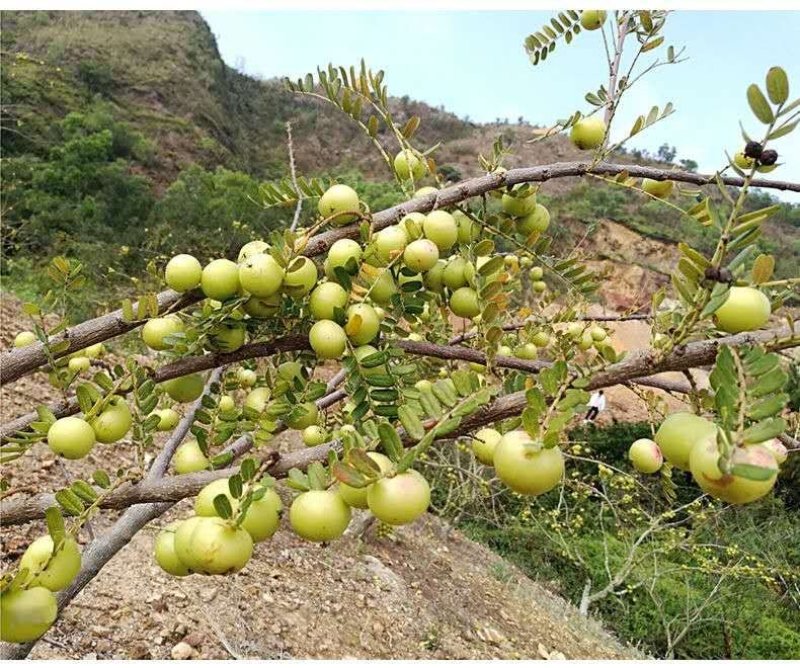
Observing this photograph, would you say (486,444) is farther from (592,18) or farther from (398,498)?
Result: (592,18)

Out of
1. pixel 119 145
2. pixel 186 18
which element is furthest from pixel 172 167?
pixel 186 18

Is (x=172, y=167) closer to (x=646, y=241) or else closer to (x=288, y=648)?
(x=646, y=241)

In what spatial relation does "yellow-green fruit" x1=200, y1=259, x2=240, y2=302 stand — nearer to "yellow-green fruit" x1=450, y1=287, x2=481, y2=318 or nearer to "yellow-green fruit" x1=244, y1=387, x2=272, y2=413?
"yellow-green fruit" x1=244, y1=387, x2=272, y2=413

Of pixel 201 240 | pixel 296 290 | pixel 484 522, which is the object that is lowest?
pixel 484 522

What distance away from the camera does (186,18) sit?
90.8 feet

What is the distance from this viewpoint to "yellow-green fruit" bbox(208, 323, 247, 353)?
1.01 metres

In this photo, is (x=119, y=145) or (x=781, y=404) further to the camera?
(x=119, y=145)

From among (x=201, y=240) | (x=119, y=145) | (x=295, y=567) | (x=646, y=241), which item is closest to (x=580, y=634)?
(x=295, y=567)

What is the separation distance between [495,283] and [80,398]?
686mm

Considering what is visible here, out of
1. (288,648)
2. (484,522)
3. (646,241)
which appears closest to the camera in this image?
(288,648)

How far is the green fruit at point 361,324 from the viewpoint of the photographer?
96cm

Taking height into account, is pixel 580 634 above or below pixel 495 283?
below

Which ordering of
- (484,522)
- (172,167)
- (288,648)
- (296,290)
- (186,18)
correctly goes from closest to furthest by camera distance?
(296,290), (288,648), (484,522), (172,167), (186,18)

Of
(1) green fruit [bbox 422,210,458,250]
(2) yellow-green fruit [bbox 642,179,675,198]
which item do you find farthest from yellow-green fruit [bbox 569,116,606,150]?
(1) green fruit [bbox 422,210,458,250]
